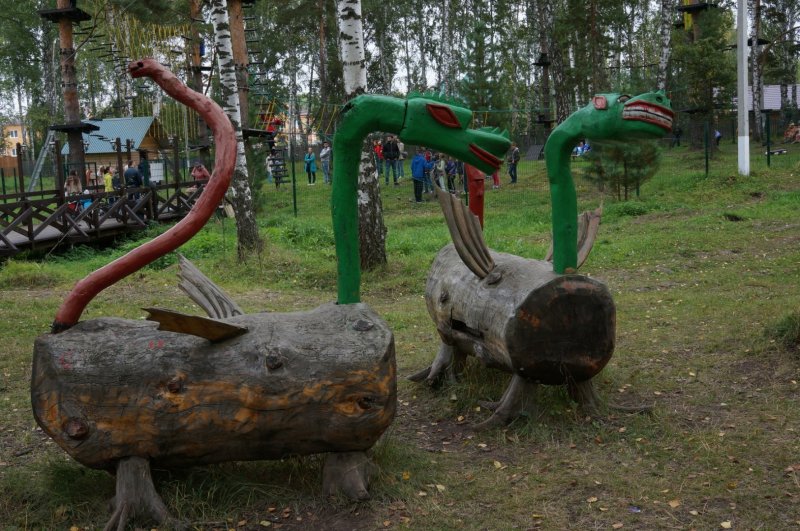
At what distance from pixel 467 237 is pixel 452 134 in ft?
4.16

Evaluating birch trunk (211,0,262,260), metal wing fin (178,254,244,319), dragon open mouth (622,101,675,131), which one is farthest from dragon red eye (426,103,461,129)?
birch trunk (211,0,262,260)

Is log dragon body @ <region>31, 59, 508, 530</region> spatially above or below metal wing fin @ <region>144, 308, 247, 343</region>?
below

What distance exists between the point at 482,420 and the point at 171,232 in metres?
2.53

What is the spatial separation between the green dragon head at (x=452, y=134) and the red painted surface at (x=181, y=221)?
106 centimetres

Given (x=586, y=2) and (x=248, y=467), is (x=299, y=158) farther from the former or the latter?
(x=248, y=467)

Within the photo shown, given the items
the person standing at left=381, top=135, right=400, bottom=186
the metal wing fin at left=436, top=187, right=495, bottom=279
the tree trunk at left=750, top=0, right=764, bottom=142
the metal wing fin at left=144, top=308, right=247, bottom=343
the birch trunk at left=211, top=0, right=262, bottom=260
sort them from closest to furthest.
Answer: the metal wing fin at left=144, top=308, right=247, bottom=343, the metal wing fin at left=436, top=187, right=495, bottom=279, the birch trunk at left=211, top=0, right=262, bottom=260, the person standing at left=381, top=135, right=400, bottom=186, the tree trunk at left=750, top=0, right=764, bottom=142

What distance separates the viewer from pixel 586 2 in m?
24.4

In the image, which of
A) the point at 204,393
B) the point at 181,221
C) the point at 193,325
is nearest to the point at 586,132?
the point at 181,221

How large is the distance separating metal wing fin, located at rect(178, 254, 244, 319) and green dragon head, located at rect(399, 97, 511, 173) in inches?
61.7

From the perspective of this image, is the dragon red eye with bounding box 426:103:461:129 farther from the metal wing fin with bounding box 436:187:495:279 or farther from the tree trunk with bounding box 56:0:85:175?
the tree trunk with bounding box 56:0:85:175

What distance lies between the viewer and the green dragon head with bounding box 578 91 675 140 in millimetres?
4699

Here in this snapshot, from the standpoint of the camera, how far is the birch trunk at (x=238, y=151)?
12133 mm

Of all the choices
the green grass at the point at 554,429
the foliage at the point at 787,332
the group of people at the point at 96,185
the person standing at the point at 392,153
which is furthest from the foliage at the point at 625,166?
the group of people at the point at 96,185

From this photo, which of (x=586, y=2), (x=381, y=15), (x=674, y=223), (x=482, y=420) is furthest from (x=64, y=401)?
(x=381, y=15)
